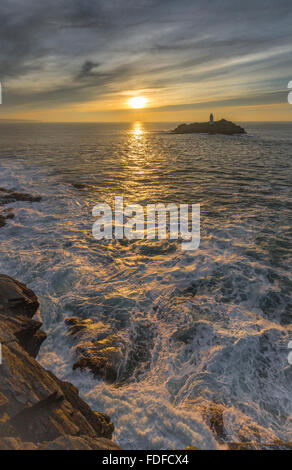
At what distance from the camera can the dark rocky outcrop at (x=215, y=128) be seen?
94269 millimetres

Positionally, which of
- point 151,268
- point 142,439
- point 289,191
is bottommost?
point 142,439

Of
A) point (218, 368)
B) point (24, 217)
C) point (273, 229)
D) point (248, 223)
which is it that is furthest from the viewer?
point (24, 217)

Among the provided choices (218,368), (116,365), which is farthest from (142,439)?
(218,368)

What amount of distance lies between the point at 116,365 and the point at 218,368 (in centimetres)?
270

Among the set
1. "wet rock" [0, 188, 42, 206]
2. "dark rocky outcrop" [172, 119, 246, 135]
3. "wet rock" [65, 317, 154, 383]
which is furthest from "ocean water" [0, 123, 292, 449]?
"dark rocky outcrop" [172, 119, 246, 135]

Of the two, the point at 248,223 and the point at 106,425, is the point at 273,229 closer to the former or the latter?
the point at 248,223

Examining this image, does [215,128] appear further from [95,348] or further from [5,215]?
[95,348]

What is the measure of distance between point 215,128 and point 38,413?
369 ft

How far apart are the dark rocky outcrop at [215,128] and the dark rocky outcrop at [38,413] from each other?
105675mm

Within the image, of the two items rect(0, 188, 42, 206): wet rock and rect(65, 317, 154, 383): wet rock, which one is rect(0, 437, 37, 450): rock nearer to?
rect(65, 317, 154, 383): wet rock

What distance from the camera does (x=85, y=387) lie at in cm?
563

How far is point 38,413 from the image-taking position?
388 cm

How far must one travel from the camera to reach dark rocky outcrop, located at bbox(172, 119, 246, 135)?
9427 cm

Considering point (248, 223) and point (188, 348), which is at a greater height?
point (248, 223)
